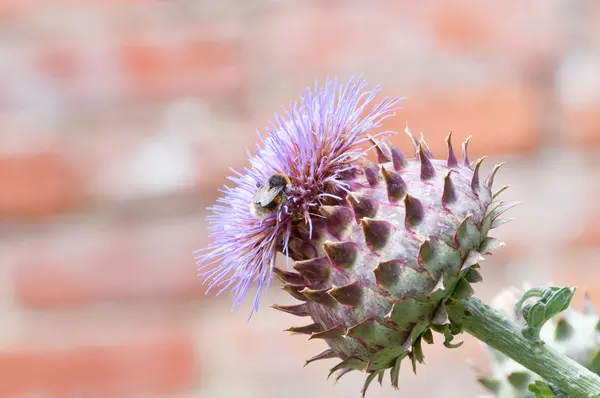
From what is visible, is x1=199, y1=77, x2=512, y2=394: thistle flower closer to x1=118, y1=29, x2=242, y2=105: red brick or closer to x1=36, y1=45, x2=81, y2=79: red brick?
x1=118, y1=29, x2=242, y2=105: red brick

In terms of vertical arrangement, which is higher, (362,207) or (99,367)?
(362,207)

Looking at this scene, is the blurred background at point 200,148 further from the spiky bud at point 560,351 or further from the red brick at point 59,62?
the spiky bud at point 560,351

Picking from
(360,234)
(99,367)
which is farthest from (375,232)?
(99,367)

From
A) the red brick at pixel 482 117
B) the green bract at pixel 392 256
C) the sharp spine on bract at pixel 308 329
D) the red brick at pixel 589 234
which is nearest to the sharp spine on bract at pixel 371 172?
the green bract at pixel 392 256

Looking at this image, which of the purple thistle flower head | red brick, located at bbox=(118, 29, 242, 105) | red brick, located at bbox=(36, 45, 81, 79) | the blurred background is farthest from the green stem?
red brick, located at bbox=(36, 45, 81, 79)

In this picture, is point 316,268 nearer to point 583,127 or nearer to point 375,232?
point 375,232

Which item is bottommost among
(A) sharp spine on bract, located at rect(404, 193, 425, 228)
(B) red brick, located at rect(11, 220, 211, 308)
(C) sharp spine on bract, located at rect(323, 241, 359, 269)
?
(B) red brick, located at rect(11, 220, 211, 308)

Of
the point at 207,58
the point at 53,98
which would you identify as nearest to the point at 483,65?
the point at 207,58
